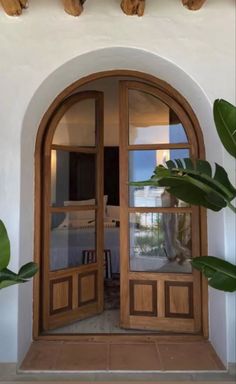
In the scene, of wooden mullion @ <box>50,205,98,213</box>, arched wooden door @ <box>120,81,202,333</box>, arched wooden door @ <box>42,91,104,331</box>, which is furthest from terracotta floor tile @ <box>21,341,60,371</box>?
wooden mullion @ <box>50,205,98,213</box>

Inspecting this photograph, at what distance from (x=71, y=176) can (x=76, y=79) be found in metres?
1.03

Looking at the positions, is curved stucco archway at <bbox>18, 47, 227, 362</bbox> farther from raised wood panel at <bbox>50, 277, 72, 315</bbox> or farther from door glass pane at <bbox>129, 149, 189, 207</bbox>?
door glass pane at <bbox>129, 149, 189, 207</bbox>

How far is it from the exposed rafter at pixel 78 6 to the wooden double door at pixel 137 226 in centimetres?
75

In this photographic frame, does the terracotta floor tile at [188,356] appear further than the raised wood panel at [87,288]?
No

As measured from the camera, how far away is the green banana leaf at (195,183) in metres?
1.93

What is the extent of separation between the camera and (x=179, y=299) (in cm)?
303

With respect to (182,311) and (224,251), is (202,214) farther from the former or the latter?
(182,311)

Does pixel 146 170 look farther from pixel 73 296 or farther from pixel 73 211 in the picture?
pixel 73 296

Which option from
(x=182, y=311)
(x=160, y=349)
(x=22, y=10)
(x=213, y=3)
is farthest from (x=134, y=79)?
(x=160, y=349)

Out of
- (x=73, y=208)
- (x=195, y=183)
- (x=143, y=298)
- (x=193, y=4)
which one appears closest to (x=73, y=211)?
(x=73, y=208)

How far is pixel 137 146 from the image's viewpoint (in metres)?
Answer: 3.17

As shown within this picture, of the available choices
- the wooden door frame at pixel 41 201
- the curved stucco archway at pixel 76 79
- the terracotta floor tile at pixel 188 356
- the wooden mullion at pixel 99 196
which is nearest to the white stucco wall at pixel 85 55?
the curved stucco archway at pixel 76 79

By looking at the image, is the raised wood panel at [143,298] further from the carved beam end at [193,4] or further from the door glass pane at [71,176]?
the carved beam end at [193,4]

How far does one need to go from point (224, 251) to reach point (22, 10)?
257 centimetres
